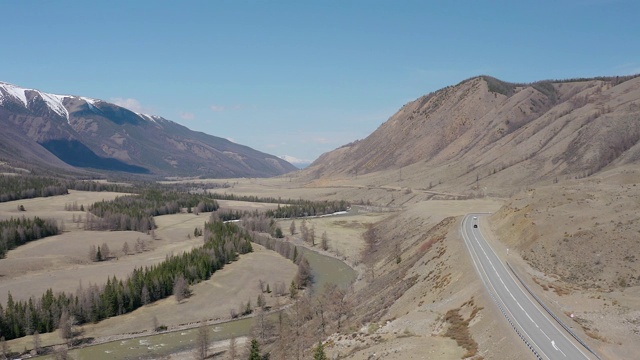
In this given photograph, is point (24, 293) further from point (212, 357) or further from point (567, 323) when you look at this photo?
point (567, 323)

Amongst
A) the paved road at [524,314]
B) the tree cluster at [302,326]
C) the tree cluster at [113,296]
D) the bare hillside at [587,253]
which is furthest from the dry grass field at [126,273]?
the bare hillside at [587,253]

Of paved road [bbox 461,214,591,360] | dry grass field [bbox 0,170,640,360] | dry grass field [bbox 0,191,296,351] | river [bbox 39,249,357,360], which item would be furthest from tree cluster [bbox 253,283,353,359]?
paved road [bbox 461,214,591,360]

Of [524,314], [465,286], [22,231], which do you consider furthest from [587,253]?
[22,231]

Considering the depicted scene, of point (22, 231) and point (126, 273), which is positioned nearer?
point (126, 273)

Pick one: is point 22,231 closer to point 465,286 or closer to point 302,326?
point 302,326

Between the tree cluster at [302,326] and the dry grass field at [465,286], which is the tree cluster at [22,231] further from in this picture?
the tree cluster at [302,326]

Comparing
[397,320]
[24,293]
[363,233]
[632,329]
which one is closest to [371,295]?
[397,320]

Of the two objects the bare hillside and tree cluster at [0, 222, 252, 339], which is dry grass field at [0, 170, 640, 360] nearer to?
the bare hillside
